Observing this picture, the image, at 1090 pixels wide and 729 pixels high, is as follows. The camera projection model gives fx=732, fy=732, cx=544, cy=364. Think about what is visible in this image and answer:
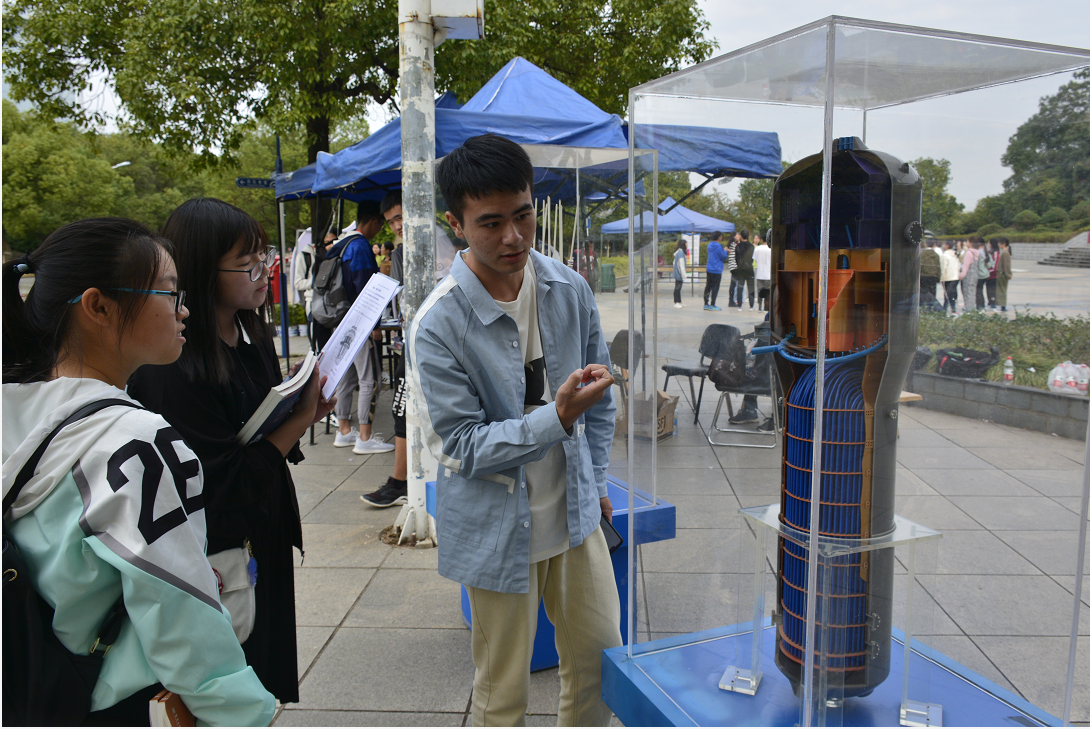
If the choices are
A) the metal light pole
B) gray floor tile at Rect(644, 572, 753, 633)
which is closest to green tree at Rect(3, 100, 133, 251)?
the metal light pole

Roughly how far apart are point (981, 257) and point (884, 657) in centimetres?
103

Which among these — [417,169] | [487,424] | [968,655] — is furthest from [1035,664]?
[417,169]

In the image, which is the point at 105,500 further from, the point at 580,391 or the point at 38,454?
the point at 580,391

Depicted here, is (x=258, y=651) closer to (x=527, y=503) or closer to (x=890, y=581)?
(x=527, y=503)

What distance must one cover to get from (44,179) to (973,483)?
3925 centimetres

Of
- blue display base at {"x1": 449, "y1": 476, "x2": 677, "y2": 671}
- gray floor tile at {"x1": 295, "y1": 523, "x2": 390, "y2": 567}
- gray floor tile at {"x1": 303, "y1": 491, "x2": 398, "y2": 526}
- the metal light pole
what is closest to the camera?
blue display base at {"x1": 449, "y1": 476, "x2": 677, "y2": 671}

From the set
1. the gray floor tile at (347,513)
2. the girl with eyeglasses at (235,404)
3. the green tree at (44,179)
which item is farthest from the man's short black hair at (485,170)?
the green tree at (44,179)

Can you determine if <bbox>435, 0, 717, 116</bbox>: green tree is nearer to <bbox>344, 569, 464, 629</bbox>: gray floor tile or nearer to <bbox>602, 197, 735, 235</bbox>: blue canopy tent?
<bbox>344, 569, 464, 629</bbox>: gray floor tile

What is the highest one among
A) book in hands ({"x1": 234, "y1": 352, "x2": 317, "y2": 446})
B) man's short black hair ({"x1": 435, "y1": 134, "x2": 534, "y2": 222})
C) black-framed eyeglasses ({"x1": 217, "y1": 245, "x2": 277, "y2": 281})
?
man's short black hair ({"x1": 435, "y1": 134, "x2": 534, "y2": 222})

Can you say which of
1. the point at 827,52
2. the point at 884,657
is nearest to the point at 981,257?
the point at 827,52

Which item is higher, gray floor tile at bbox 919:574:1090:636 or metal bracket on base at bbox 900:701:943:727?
gray floor tile at bbox 919:574:1090:636

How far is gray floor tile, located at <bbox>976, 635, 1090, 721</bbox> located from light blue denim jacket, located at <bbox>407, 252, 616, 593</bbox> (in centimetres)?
109

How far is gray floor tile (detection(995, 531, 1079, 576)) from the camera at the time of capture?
5.94ft

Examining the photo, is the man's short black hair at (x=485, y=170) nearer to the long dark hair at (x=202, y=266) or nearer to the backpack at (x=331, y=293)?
the long dark hair at (x=202, y=266)
